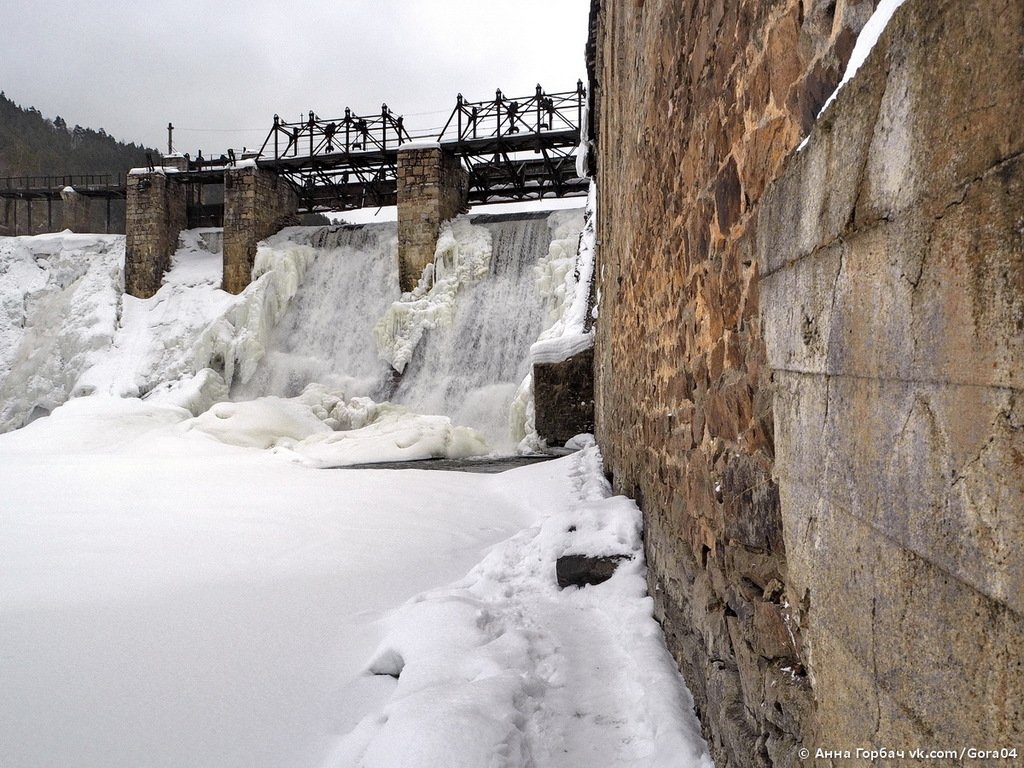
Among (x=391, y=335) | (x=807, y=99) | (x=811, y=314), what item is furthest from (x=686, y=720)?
(x=391, y=335)

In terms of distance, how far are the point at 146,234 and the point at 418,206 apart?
8.02m

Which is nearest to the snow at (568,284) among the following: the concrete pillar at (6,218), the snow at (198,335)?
the snow at (198,335)

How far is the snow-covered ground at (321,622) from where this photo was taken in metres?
1.93

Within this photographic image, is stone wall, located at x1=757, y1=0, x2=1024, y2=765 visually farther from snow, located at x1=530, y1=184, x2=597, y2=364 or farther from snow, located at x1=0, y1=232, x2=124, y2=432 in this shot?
snow, located at x1=0, y1=232, x2=124, y2=432

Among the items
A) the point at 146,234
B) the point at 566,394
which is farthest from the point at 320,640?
the point at 146,234

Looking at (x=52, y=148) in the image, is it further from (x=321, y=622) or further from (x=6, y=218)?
(x=321, y=622)

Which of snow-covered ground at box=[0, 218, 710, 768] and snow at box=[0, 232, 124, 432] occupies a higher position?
snow at box=[0, 232, 124, 432]

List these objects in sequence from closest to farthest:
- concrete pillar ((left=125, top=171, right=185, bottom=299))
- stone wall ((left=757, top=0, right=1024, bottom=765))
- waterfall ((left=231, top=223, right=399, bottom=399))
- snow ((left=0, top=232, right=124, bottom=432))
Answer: stone wall ((left=757, top=0, right=1024, bottom=765)) → waterfall ((left=231, top=223, right=399, bottom=399)) → snow ((left=0, top=232, right=124, bottom=432)) → concrete pillar ((left=125, top=171, right=185, bottom=299))

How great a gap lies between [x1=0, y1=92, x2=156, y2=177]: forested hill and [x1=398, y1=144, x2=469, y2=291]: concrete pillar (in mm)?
30021

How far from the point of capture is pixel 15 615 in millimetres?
2602

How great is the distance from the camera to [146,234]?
17.4m

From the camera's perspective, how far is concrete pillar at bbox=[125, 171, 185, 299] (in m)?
17.4

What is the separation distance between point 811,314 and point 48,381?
20.3 metres

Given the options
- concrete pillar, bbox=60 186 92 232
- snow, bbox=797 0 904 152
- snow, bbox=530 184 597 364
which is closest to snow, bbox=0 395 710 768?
snow, bbox=797 0 904 152
